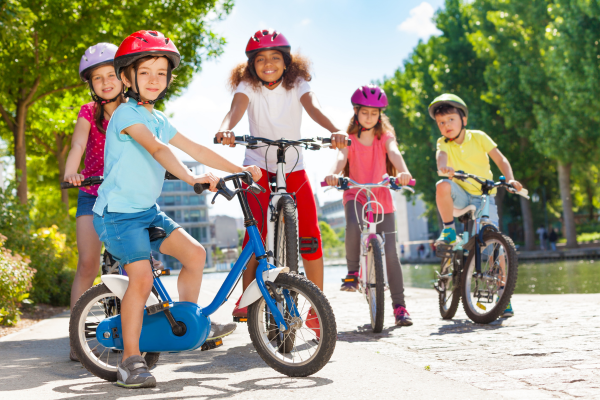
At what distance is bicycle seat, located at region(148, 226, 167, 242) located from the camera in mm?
3615

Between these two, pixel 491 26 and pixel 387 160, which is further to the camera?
pixel 491 26

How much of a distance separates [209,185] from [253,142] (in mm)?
934

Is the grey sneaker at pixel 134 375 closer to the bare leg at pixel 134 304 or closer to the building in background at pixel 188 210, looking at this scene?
the bare leg at pixel 134 304

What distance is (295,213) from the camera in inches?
174

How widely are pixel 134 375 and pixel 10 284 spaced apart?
4076 mm

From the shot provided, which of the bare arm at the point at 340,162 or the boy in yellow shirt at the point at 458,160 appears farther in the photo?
the boy in yellow shirt at the point at 458,160

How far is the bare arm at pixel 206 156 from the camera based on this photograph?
3.75 m

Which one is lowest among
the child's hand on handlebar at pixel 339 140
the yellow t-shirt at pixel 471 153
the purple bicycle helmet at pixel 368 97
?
the child's hand on handlebar at pixel 339 140

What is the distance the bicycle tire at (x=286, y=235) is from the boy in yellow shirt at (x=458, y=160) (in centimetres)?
221

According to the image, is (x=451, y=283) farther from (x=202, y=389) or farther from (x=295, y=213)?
(x=202, y=389)

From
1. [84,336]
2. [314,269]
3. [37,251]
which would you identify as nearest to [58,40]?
[37,251]

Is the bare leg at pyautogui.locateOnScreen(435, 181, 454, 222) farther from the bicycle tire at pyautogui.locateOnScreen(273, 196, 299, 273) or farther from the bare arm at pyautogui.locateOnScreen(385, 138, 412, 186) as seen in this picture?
the bicycle tire at pyautogui.locateOnScreen(273, 196, 299, 273)

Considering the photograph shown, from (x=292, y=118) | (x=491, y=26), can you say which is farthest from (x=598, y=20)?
(x=292, y=118)

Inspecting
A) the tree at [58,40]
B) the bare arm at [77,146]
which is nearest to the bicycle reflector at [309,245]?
the bare arm at [77,146]
